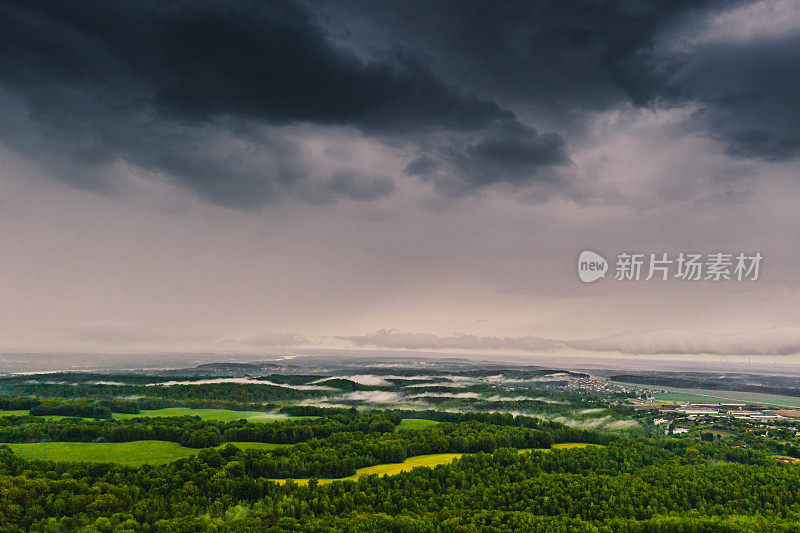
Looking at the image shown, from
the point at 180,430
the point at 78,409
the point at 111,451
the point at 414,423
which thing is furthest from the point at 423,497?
the point at 78,409

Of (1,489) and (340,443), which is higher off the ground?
(1,489)

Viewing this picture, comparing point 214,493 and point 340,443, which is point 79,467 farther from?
point 340,443

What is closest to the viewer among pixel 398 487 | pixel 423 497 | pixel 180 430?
pixel 423 497

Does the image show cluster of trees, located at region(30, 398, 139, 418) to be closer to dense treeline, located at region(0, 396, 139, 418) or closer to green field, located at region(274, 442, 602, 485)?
dense treeline, located at region(0, 396, 139, 418)

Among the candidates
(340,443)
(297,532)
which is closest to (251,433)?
(340,443)

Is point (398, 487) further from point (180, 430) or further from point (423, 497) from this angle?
point (180, 430)

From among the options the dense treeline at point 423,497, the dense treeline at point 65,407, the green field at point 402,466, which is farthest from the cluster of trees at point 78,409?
the green field at point 402,466

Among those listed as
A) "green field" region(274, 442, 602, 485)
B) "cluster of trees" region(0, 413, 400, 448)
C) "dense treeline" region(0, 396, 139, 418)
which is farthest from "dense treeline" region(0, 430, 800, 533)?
"dense treeline" region(0, 396, 139, 418)

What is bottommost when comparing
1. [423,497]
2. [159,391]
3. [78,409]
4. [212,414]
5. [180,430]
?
[159,391]
